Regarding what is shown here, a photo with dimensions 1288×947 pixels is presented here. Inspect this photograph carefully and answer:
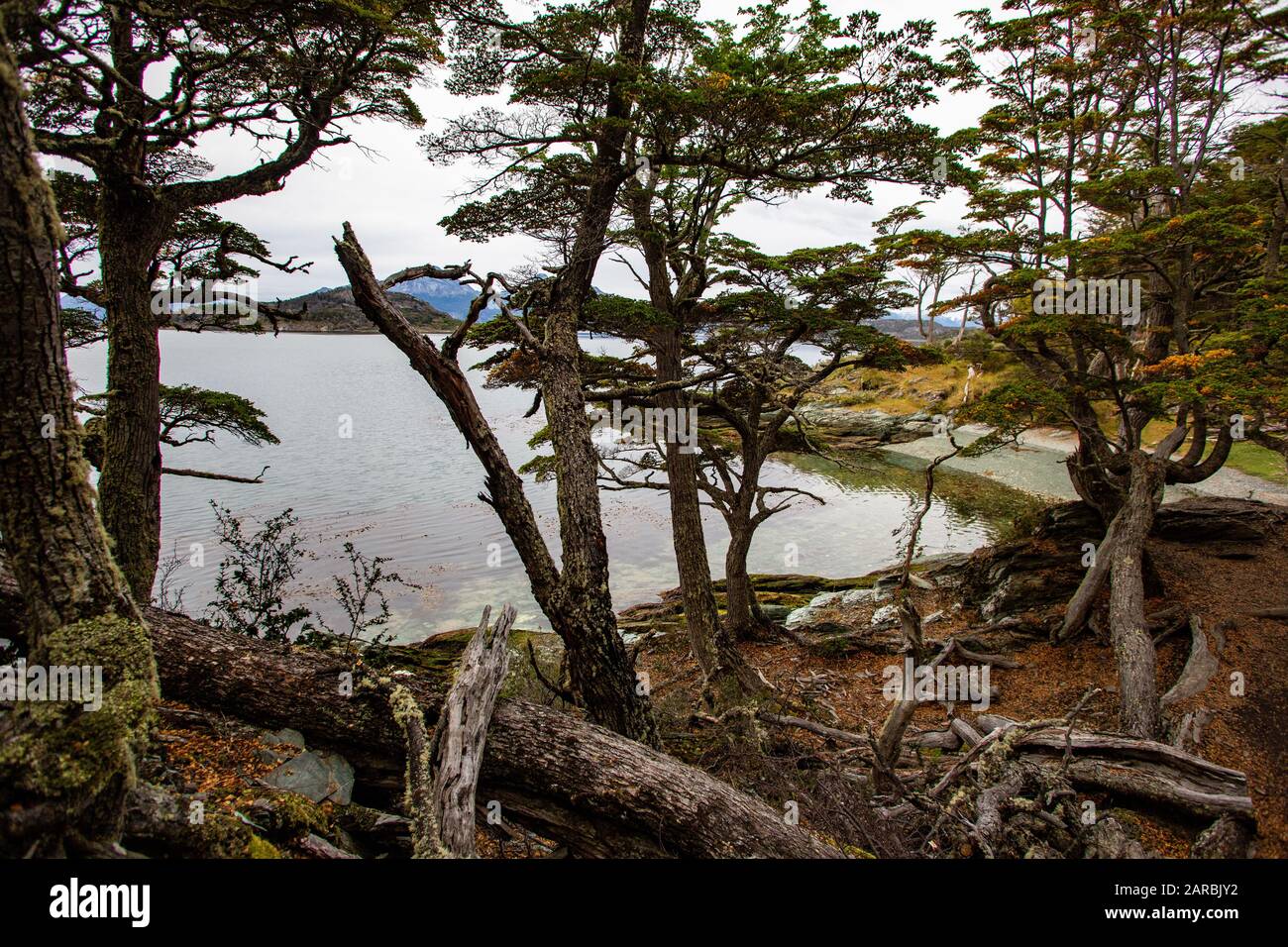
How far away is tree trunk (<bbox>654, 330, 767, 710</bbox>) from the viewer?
9.45 m

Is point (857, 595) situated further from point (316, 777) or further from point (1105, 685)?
point (316, 777)

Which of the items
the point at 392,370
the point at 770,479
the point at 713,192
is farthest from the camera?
the point at 392,370

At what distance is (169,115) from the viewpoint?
6.12 metres

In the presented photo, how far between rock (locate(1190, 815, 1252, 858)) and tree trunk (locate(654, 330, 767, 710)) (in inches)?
205

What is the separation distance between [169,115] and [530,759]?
6916 millimetres

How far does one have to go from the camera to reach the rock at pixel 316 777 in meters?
3.73

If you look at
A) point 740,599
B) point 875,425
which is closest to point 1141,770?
point 740,599

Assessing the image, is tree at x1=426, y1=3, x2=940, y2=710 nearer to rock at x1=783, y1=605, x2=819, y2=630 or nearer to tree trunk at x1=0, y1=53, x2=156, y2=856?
tree trunk at x1=0, y1=53, x2=156, y2=856

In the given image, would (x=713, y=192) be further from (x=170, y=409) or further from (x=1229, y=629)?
(x=1229, y=629)

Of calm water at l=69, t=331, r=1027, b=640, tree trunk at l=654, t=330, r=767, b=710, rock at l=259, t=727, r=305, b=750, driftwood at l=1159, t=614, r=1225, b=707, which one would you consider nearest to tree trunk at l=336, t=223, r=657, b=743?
rock at l=259, t=727, r=305, b=750

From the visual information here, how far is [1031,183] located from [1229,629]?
23.4 feet

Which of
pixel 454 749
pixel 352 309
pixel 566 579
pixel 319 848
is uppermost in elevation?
pixel 352 309

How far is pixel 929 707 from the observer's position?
341 inches
